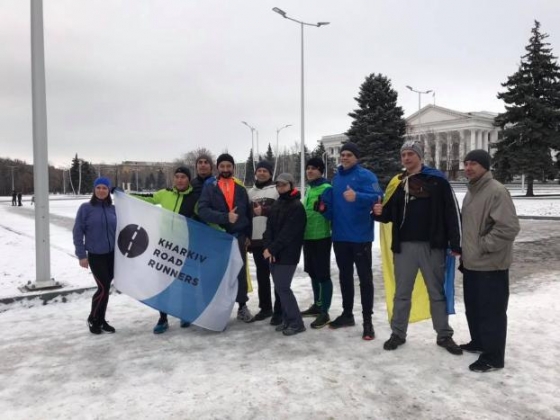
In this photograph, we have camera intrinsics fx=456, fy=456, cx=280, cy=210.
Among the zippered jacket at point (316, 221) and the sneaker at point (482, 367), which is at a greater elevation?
the zippered jacket at point (316, 221)

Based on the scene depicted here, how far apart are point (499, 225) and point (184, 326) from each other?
3792mm

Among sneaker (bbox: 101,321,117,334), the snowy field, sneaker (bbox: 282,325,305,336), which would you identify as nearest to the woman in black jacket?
sneaker (bbox: 282,325,305,336)

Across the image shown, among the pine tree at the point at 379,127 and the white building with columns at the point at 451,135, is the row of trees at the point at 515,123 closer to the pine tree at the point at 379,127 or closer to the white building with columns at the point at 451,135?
the pine tree at the point at 379,127

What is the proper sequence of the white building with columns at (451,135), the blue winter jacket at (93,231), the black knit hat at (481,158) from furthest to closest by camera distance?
the white building with columns at (451,135)
the blue winter jacket at (93,231)
the black knit hat at (481,158)

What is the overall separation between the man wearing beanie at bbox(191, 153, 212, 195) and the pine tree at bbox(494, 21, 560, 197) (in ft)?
118

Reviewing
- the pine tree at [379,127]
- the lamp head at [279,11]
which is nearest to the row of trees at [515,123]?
the pine tree at [379,127]

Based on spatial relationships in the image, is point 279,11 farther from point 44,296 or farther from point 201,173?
point 44,296

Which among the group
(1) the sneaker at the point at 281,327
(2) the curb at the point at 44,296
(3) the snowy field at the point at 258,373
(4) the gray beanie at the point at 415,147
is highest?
(4) the gray beanie at the point at 415,147

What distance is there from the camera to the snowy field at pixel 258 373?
354 cm

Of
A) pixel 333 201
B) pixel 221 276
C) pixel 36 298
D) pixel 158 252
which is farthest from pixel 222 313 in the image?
pixel 36 298

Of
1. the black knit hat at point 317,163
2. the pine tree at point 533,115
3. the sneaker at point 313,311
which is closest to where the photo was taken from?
the black knit hat at point 317,163

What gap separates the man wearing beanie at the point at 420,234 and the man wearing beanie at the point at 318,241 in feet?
2.62

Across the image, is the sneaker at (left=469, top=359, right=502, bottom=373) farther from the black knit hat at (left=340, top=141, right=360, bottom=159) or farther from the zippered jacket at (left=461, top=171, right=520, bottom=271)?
the black knit hat at (left=340, top=141, right=360, bottom=159)

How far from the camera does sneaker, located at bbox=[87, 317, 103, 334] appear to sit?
214 inches
